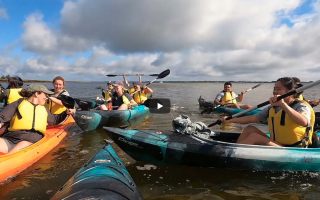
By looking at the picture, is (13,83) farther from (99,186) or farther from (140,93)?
(99,186)

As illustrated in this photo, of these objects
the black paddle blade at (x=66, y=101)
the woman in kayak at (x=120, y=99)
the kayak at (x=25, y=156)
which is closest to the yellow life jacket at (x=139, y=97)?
the woman in kayak at (x=120, y=99)

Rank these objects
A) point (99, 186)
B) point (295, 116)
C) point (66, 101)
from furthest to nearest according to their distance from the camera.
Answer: point (66, 101) < point (295, 116) < point (99, 186)

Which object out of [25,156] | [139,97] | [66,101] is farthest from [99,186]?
[139,97]

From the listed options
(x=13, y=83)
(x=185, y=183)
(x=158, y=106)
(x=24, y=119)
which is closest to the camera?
(x=185, y=183)

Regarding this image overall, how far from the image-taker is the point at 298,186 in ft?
13.1

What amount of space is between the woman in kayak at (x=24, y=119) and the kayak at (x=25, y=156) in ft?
0.47

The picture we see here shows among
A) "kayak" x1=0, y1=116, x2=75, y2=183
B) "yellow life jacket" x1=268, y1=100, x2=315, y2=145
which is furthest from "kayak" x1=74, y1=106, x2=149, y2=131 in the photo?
"yellow life jacket" x1=268, y1=100, x2=315, y2=145

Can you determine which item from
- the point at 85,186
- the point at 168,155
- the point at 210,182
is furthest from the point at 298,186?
the point at 85,186

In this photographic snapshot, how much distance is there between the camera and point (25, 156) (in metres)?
4.22

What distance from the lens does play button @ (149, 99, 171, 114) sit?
1263 centimetres

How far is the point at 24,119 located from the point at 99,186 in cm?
274

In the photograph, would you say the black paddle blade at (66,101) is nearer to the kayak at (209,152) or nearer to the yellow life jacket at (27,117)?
the yellow life jacket at (27,117)

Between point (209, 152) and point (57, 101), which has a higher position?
point (57, 101)

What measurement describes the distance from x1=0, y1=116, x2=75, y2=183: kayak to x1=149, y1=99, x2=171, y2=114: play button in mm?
7025
